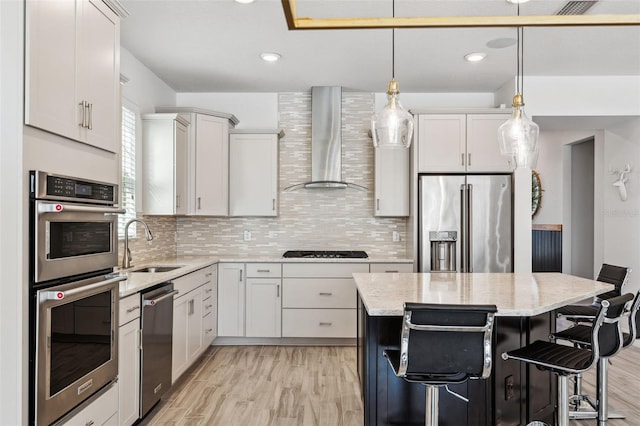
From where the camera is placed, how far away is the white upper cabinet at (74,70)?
1.66 metres

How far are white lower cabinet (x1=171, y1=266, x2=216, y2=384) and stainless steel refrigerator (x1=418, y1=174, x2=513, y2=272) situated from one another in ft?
7.08

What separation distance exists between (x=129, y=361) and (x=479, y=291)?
2027 millimetres

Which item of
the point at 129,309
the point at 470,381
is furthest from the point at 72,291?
the point at 470,381

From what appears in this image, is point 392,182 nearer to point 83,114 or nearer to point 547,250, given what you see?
point 83,114

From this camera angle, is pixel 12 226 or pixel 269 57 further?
pixel 269 57

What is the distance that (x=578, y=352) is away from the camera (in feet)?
7.34

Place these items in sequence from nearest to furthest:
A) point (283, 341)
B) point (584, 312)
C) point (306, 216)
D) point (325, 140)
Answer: point (584, 312) < point (283, 341) < point (325, 140) < point (306, 216)

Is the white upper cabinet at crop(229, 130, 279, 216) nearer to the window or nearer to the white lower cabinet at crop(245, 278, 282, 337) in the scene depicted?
the white lower cabinet at crop(245, 278, 282, 337)

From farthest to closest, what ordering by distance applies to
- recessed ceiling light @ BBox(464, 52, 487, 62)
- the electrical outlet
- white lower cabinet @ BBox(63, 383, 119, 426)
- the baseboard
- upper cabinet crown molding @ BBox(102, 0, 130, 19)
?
the baseboard, recessed ceiling light @ BBox(464, 52, 487, 62), the electrical outlet, upper cabinet crown molding @ BBox(102, 0, 130, 19), white lower cabinet @ BBox(63, 383, 119, 426)

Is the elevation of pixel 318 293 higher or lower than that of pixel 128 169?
lower

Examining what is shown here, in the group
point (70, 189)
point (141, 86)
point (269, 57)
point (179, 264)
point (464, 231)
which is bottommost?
point (179, 264)

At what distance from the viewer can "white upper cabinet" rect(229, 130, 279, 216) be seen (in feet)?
15.9

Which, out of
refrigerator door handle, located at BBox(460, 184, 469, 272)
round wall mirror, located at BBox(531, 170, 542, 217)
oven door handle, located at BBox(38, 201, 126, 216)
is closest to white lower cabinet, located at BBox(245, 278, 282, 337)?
refrigerator door handle, located at BBox(460, 184, 469, 272)

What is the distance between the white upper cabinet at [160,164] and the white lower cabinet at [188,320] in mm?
725
